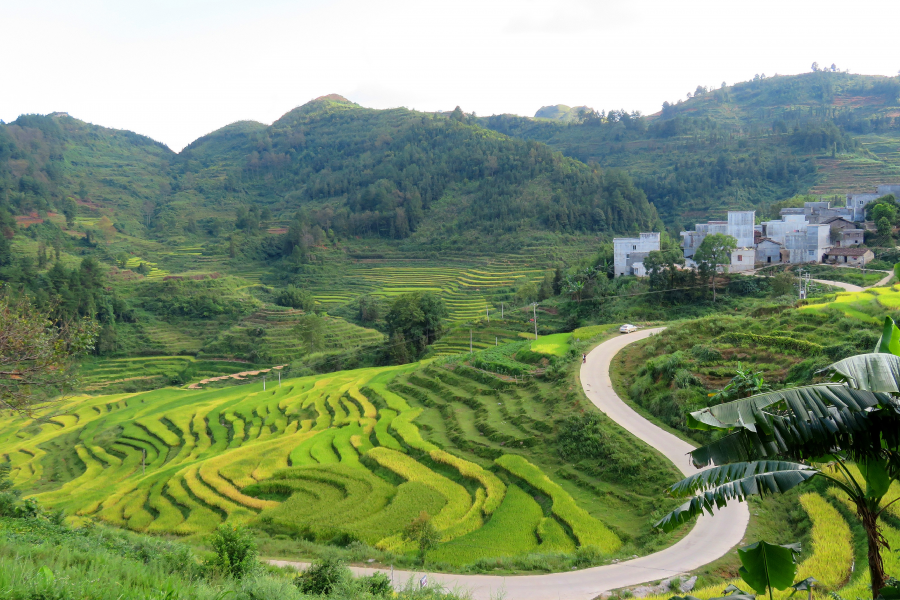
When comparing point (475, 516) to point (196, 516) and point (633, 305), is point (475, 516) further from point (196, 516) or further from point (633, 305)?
point (633, 305)

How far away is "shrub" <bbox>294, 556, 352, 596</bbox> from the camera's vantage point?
386 inches

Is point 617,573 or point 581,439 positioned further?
point 581,439

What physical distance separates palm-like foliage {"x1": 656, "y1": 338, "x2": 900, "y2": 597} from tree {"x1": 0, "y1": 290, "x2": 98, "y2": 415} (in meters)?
11.9

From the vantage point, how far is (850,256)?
3866 cm

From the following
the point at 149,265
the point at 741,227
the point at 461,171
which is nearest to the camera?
the point at 741,227

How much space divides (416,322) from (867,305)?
92.5ft

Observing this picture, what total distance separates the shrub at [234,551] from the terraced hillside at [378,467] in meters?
4.67

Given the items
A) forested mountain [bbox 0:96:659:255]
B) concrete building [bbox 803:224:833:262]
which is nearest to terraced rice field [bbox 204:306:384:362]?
forested mountain [bbox 0:96:659:255]

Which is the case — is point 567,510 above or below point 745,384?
below

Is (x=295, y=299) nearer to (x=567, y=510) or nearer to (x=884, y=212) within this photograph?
(x=567, y=510)

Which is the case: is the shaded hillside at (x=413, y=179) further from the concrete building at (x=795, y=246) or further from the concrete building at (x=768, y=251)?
the concrete building at (x=795, y=246)

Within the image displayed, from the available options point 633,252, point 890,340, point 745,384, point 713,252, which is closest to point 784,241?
point 713,252

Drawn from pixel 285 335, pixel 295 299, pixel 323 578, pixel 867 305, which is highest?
pixel 867 305

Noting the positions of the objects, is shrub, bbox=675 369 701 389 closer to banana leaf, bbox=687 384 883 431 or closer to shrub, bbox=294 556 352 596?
shrub, bbox=294 556 352 596
